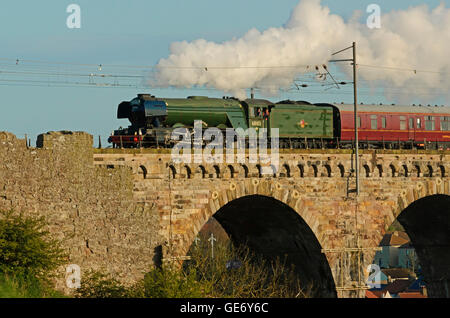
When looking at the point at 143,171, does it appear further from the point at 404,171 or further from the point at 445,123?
the point at 445,123

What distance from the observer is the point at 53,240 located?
1428 inches

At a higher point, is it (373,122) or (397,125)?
(373,122)

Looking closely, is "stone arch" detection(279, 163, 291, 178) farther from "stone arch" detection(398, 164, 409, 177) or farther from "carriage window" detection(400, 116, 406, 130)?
"carriage window" detection(400, 116, 406, 130)

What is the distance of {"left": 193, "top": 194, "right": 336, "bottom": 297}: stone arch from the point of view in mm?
48781

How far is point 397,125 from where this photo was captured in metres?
58.7

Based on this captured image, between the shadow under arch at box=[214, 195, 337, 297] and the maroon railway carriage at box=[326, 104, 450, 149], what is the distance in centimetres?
783

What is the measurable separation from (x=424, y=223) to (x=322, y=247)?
16.2 meters

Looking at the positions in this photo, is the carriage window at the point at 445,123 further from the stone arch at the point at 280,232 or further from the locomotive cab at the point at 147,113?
the locomotive cab at the point at 147,113

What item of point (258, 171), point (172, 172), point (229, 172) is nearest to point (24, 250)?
point (172, 172)

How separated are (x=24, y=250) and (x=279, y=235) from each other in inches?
912

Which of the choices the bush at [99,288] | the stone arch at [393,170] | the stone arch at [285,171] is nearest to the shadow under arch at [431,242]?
the stone arch at [393,170]

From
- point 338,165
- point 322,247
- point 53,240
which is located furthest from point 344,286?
Result: point 53,240

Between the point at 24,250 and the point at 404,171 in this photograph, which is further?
the point at 404,171

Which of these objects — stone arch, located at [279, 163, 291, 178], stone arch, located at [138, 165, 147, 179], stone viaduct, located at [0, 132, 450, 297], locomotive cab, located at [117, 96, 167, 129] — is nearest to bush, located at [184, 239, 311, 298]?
stone viaduct, located at [0, 132, 450, 297]
